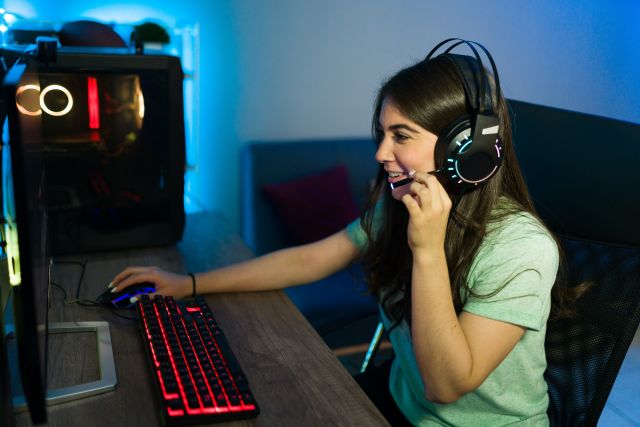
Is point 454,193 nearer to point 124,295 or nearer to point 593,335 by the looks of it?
point 593,335

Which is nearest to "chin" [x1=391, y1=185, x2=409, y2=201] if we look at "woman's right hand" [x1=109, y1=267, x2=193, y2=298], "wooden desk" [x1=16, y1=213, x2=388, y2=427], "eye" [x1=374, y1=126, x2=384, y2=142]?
"eye" [x1=374, y1=126, x2=384, y2=142]

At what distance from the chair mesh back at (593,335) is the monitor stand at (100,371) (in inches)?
30.6

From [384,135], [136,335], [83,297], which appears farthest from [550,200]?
[83,297]

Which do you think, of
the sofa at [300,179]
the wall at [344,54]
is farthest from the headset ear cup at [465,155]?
the wall at [344,54]

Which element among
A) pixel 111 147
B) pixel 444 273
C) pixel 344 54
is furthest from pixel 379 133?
pixel 344 54

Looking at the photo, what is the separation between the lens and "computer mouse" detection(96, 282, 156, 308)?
4.15 feet

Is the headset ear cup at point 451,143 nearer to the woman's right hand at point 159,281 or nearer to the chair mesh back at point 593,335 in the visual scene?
the chair mesh back at point 593,335

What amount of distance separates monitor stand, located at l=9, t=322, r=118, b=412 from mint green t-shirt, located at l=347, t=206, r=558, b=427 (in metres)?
0.53

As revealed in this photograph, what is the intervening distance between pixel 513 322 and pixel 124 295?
0.71m

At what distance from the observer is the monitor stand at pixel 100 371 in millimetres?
942

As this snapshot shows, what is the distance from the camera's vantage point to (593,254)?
4.10ft

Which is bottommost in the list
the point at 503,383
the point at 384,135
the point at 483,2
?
the point at 503,383

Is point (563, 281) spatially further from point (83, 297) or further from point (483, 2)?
point (483, 2)

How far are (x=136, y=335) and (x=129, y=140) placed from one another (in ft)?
1.81
